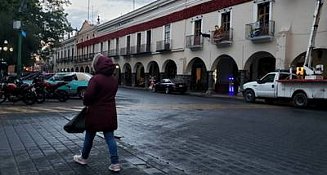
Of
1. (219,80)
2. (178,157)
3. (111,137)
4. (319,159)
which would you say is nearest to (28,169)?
(111,137)

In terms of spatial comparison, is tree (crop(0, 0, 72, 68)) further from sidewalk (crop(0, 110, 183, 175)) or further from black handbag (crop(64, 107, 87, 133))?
black handbag (crop(64, 107, 87, 133))

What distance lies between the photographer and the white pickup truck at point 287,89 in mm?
21969

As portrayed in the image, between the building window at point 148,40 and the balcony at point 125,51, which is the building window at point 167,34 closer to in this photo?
the building window at point 148,40

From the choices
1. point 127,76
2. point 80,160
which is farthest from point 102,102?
point 127,76

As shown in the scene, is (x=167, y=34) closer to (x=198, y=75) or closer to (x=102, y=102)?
(x=198, y=75)

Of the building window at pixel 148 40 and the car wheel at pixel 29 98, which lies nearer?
the car wheel at pixel 29 98

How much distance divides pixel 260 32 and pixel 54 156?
80.7 feet

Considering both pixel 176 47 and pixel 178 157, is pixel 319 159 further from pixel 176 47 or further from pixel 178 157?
pixel 176 47

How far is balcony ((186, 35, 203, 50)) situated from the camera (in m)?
37.6

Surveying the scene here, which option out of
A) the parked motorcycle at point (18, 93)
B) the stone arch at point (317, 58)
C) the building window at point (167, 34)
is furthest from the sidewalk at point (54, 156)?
the building window at point (167, 34)

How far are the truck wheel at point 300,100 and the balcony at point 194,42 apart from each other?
1529cm

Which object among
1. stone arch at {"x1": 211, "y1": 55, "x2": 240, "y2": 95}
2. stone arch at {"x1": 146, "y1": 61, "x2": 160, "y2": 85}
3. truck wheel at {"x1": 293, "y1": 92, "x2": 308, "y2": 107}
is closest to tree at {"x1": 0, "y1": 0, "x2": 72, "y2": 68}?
→ stone arch at {"x1": 146, "y1": 61, "x2": 160, "y2": 85}

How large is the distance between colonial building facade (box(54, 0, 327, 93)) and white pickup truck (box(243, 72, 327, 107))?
3798mm

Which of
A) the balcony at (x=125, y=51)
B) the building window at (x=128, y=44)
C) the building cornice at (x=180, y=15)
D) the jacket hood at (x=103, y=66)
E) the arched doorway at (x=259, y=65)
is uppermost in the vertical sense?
the building cornice at (x=180, y=15)
